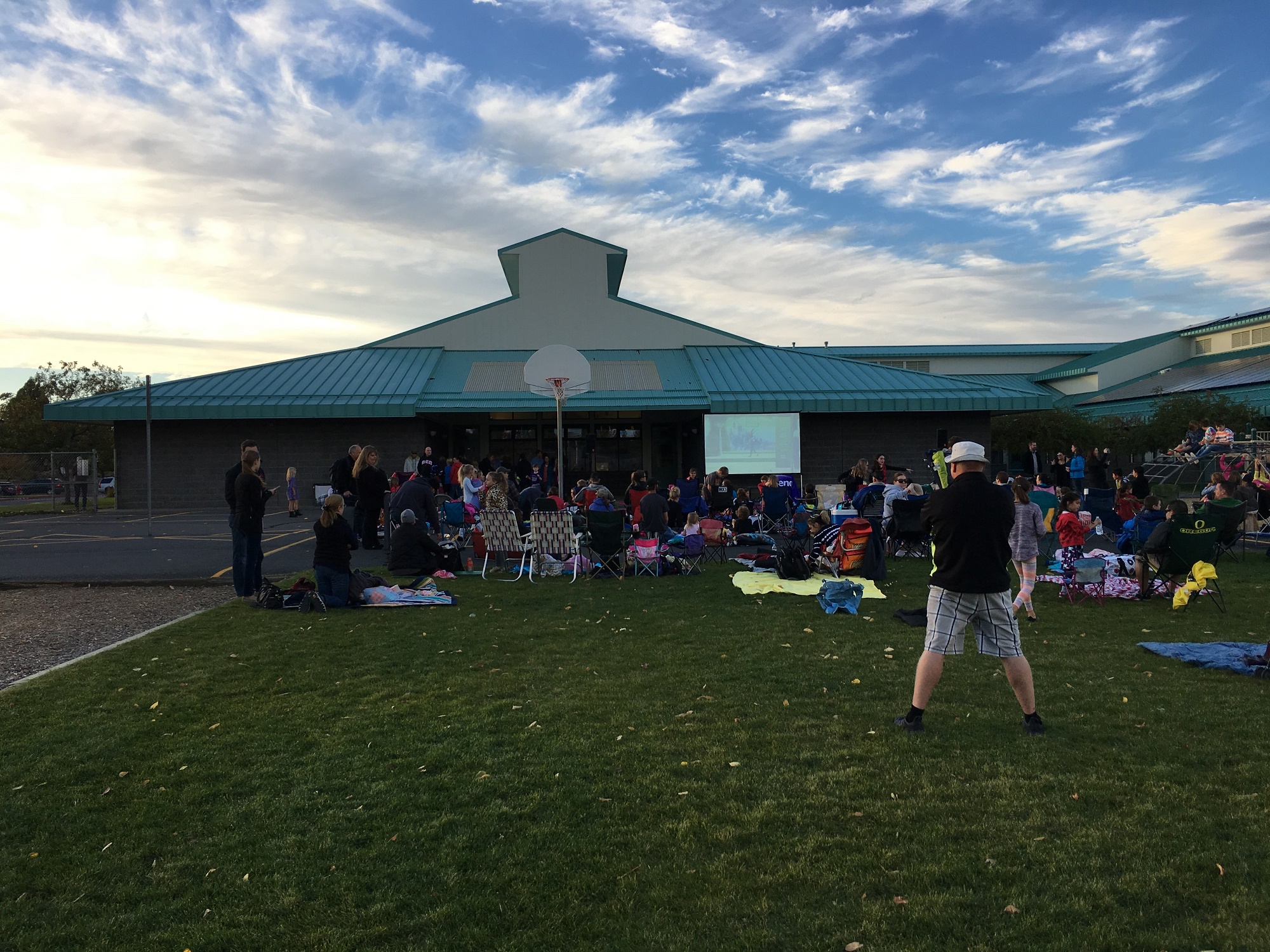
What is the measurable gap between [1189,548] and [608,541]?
717 centimetres

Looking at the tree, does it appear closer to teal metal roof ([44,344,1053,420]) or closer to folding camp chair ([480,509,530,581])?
teal metal roof ([44,344,1053,420])

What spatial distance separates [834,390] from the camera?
26.7 metres

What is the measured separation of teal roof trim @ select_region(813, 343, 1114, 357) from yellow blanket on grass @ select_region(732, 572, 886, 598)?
4648 cm

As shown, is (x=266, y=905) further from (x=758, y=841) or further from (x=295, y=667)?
(x=295, y=667)

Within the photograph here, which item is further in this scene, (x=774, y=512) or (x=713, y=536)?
(x=774, y=512)

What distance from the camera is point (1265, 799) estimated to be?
3.95 m

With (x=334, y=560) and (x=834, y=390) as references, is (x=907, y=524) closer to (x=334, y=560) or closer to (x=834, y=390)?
(x=334, y=560)

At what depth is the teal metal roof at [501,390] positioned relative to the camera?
81.3ft

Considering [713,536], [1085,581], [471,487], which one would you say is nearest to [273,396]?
[471,487]

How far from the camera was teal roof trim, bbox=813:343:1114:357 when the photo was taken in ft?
184

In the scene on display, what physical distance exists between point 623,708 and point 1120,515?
12.3 m

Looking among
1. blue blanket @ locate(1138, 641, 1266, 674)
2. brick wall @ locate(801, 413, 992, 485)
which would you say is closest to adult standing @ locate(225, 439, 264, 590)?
blue blanket @ locate(1138, 641, 1266, 674)

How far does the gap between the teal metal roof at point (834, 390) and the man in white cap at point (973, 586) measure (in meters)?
21.0

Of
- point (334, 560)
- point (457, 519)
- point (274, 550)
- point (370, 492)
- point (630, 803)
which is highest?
point (370, 492)
